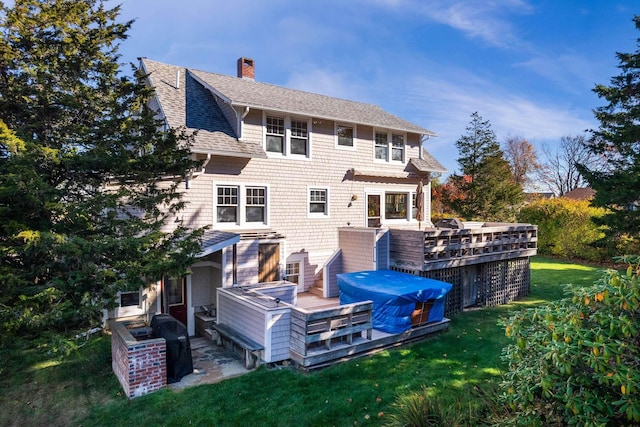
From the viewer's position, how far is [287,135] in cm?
1358

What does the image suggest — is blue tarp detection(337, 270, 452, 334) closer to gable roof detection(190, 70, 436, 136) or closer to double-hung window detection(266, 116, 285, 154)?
double-hung window detection(266, 116, 285, 154)

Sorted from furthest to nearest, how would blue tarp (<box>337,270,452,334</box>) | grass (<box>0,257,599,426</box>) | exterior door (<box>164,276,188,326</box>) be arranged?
exterior door (<box>164,276,188,326</box>) → blue tarp (<box>337,270,452,334</box>) → grass (<box>0,257,599,426</box>)

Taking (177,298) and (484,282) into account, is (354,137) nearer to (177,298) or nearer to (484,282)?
(484,282)

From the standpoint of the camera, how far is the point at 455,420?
4562mm

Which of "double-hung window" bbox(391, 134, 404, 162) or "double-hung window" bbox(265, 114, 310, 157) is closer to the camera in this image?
"double-hung window" bbox(265, 114, 310, 157)

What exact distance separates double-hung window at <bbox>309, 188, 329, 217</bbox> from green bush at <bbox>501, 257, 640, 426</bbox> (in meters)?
10.9

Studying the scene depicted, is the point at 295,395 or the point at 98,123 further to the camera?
the point at 98,123

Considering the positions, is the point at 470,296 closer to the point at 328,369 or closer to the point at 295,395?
the point at 328,369

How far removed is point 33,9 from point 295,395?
31.8ft

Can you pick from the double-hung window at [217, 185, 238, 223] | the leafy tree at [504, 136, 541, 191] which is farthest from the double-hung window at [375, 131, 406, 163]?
the leafy tree at [504, 136, 541, 191]

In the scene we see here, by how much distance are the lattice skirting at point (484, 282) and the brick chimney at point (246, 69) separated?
11.0 meters

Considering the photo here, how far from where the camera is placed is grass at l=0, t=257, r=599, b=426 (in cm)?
626

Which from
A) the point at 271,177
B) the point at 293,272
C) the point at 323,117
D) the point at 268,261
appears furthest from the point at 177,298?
the point at 323,117

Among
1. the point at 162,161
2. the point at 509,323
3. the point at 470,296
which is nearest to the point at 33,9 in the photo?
the point at 162,161
